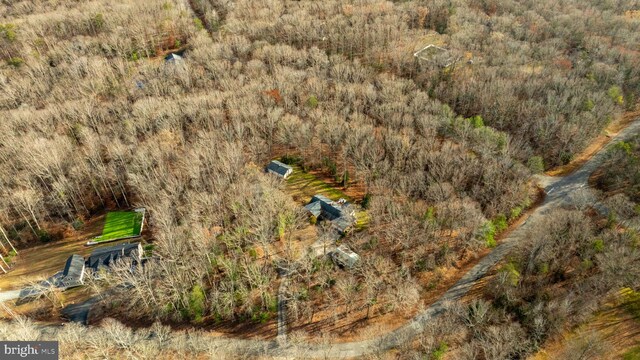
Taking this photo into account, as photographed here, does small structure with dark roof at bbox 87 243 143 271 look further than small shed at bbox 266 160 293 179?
No

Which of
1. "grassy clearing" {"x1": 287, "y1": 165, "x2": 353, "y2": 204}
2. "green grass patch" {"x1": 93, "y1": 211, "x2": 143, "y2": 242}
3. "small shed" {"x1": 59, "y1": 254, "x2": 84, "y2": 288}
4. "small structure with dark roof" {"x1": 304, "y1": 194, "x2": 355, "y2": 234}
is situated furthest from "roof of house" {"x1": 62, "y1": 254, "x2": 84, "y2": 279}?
"small structure with dark roof" {"x1": 304, "y1": 194, "x2": 355, "y2": 234}

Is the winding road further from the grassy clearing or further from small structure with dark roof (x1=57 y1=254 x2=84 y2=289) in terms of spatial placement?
the grassy clearing

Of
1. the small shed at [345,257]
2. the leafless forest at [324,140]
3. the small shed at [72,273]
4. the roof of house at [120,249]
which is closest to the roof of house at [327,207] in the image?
the leafless forest at [324,140]

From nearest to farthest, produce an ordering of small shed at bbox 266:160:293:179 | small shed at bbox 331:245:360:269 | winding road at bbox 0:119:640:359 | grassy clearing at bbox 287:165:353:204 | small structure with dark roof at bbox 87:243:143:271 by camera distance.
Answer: winding road at bbox 0:119:640:359 < small shed at bbox 331:245:360:269 < small structure with dark roof at bbox 87:243:143:271 < grassy clearing at bbox 287:165:353:204 < small shed at bbox 266:160:293:179

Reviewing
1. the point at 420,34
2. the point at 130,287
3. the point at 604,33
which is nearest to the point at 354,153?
the point at 130,287

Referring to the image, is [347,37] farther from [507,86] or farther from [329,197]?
[329,197]

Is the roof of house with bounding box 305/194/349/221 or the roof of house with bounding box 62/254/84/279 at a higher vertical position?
the roof of house with bounding box 305/194/349/221

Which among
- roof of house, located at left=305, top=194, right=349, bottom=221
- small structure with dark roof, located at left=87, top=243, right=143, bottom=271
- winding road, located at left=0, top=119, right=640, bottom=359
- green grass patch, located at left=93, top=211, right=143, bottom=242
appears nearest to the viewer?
winding road, located at left=0, top=119, right=640, bottom=359
